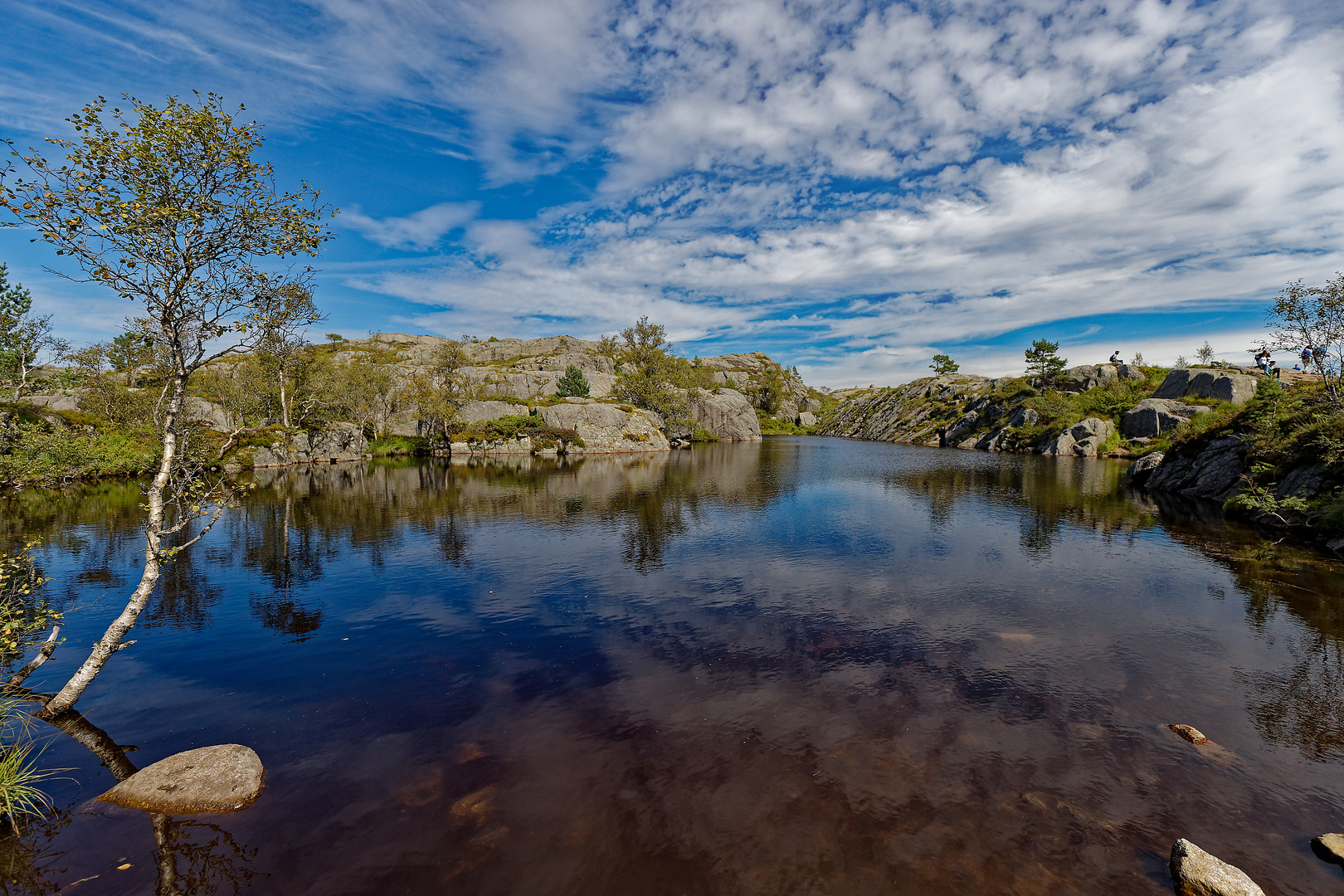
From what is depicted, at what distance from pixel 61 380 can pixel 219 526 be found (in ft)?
233

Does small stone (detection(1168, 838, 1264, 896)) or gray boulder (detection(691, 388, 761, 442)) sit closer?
small stone (detection(1168, 838, 1264, 896))

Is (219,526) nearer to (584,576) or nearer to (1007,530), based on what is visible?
(584,576)

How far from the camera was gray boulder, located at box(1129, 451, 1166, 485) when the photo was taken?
59.5 meters

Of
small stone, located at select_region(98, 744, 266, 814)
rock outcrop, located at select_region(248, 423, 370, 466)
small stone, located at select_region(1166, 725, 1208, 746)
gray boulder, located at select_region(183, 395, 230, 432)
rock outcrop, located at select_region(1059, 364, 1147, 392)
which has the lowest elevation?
small stone, located at select_region(1166, 725, 1208, 746)

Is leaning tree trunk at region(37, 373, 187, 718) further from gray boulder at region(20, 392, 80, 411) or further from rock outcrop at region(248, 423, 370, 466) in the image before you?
gray boulder at region(20, 392, 80, 411)

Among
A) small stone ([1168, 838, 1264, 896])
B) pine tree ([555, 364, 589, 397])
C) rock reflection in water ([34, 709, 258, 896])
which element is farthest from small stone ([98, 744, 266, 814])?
pine tree ([555, 364, 589, 397])

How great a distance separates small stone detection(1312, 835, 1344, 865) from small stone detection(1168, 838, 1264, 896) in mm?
2259

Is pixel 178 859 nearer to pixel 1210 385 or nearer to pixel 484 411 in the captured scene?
pixel 484 411

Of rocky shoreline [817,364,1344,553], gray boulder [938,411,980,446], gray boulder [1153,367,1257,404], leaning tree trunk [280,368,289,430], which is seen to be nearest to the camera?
rocky shoreline [817,364,1344,553]

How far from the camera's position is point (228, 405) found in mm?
83188

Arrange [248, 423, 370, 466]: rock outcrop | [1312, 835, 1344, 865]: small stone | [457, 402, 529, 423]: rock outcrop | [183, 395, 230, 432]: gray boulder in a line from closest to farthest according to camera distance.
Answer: [1312, 835, 1344, 865]: small stone → [248, 423, 370, 466]: rock outcrop → [183, 395, 230, 432]: gray boulder → [457, 402, 529, 423]: rock outcrop

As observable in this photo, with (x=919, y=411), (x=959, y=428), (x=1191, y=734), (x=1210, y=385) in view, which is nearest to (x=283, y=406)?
(x=1191, y=734)

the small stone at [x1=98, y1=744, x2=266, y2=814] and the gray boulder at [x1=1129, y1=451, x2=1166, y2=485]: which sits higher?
the gray boulder at [x1=1129, y1=451, x2=1166, y2=485]

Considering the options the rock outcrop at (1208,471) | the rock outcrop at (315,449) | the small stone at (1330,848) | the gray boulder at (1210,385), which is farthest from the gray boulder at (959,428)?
Result: the small stone at (1330,848)
